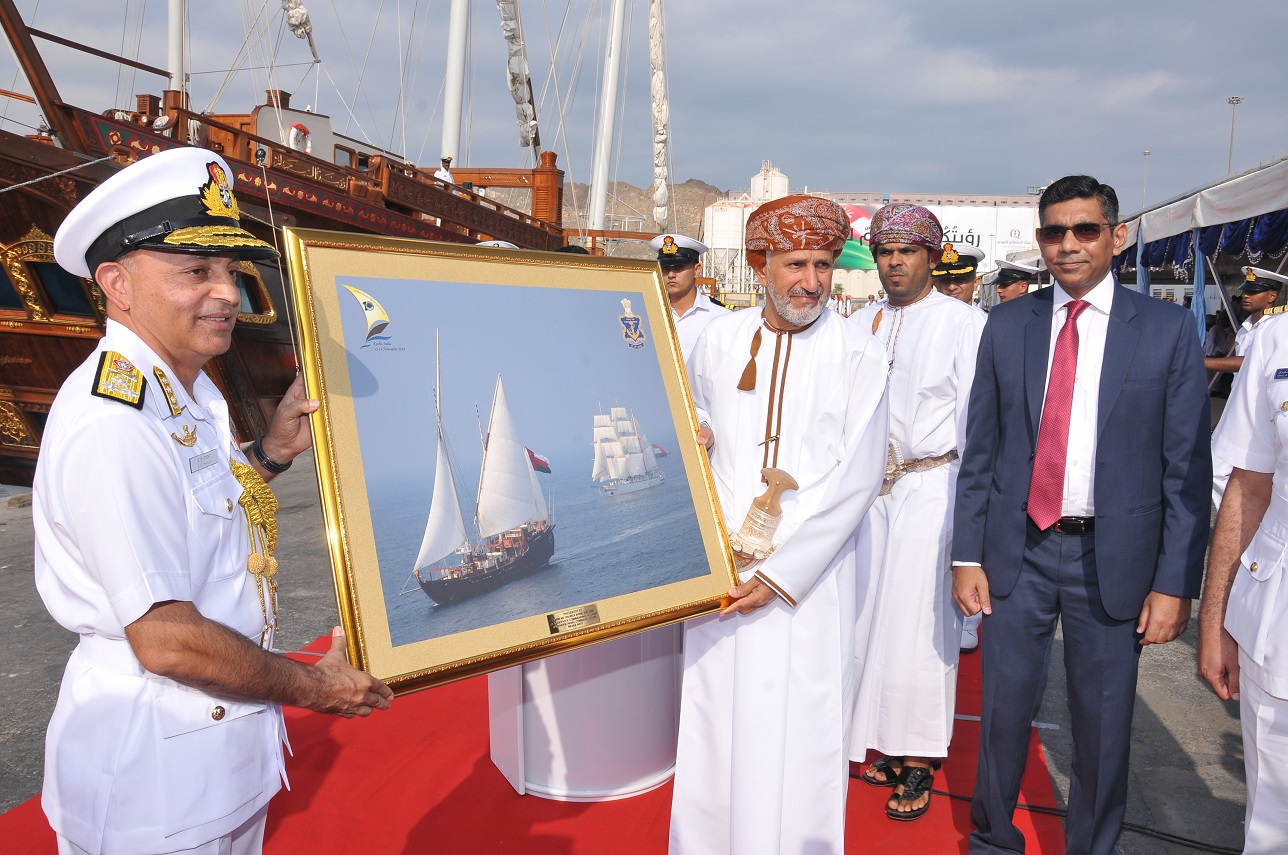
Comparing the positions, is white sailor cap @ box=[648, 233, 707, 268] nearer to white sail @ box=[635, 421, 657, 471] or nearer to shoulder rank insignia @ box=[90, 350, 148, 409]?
white sail @ box=[635, 421, 657, 471]

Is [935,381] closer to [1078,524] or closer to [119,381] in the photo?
[1078,524]

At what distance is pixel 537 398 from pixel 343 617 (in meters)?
0.72

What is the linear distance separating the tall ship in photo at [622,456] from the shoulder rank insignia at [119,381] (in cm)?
104

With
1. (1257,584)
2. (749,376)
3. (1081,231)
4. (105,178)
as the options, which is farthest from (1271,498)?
(105,178)

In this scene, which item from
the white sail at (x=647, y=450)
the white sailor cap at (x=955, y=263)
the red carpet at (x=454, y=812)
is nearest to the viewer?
the white sail at (x=647, y=450)

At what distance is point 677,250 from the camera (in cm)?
515

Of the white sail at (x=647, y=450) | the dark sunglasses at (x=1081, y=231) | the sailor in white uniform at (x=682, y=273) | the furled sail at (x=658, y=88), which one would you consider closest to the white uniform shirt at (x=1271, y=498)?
the dark sunglasses at (x=1081, y=231)

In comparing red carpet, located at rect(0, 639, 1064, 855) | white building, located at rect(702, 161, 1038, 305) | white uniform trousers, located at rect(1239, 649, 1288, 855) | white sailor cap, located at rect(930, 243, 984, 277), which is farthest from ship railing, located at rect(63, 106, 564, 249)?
white building, located at rect(702, 161, 1038, 305)

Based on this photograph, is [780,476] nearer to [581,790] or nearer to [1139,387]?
[1139,387]

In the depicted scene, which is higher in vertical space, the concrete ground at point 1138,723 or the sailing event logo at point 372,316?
the sailing event logo at point 372,316

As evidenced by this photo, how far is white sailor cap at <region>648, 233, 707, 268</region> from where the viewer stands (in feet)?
16.5

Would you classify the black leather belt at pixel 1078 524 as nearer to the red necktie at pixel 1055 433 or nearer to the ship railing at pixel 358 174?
the red necktie at pixel 1055 433

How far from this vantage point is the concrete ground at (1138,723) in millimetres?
3006

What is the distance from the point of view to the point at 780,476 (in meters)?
2.43
